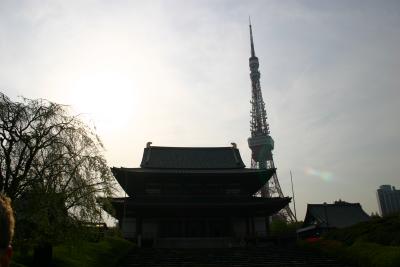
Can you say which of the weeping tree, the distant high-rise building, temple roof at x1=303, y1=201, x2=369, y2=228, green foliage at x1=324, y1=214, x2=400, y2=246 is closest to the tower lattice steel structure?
temple roof at x1=303, y1=201, x2=369, y2=228

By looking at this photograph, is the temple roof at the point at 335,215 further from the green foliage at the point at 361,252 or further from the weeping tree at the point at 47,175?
the weeping tree at the point at 47,175

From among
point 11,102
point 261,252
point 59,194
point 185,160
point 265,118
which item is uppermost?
point 265,118

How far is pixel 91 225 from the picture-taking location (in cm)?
1494

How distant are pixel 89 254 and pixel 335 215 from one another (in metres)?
31.2

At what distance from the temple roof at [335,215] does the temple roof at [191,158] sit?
10687 mm

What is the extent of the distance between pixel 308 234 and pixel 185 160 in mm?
17407

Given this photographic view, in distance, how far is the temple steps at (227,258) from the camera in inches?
961

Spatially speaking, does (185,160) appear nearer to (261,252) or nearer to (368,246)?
(261,252)

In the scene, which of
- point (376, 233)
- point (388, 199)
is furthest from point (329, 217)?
point (388, 199)

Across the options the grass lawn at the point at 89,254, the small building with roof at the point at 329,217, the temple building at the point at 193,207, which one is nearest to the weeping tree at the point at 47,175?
the grass lawn at the point at 89,254

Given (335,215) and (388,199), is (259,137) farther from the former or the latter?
(388,199)

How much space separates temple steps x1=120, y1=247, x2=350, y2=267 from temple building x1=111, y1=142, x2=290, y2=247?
5150 millimetres

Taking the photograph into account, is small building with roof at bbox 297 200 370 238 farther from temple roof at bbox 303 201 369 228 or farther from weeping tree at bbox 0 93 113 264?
weeping tree at bbox 0 93 113 264

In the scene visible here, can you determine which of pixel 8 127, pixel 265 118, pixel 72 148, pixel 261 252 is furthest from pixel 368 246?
pixel 265 118
